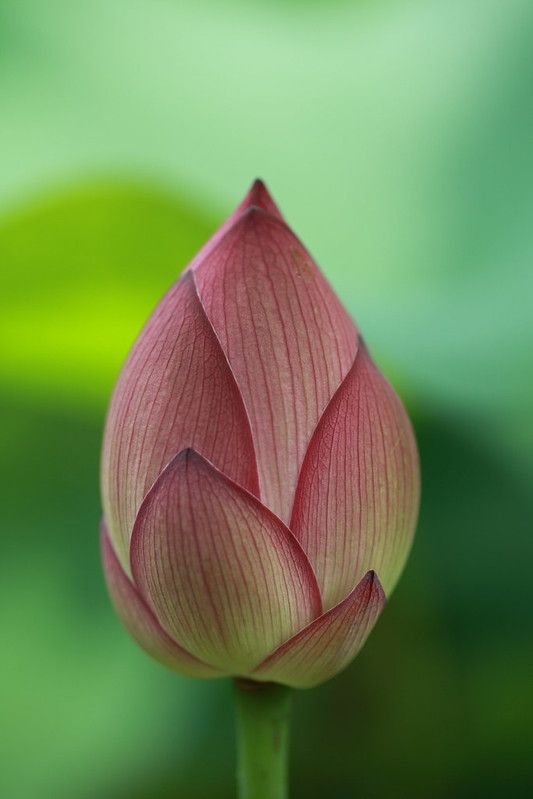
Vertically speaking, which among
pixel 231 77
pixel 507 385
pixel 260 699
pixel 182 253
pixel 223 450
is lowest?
pixel 260 699

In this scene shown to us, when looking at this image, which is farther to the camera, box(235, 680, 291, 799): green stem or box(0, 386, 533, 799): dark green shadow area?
box(0, 386, 533, 799): dark green shadow area

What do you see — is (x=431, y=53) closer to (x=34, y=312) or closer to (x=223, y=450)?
(x=34, y=312)

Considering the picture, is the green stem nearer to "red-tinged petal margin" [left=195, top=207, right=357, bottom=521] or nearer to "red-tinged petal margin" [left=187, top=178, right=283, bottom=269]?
"red-tinged petal margin" [left=195, top=207, right=357, bottom=521]

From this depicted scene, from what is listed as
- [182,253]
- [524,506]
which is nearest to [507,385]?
[524,506]

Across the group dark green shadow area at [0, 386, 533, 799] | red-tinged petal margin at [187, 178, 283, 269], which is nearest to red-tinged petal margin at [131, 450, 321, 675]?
red-tinged petal margin at [187, 178, 283, 269]

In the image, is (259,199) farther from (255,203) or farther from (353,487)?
(353,487)

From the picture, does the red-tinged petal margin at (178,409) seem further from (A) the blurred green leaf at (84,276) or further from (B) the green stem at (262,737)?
(A) the blurred green leaf at (84,276)
